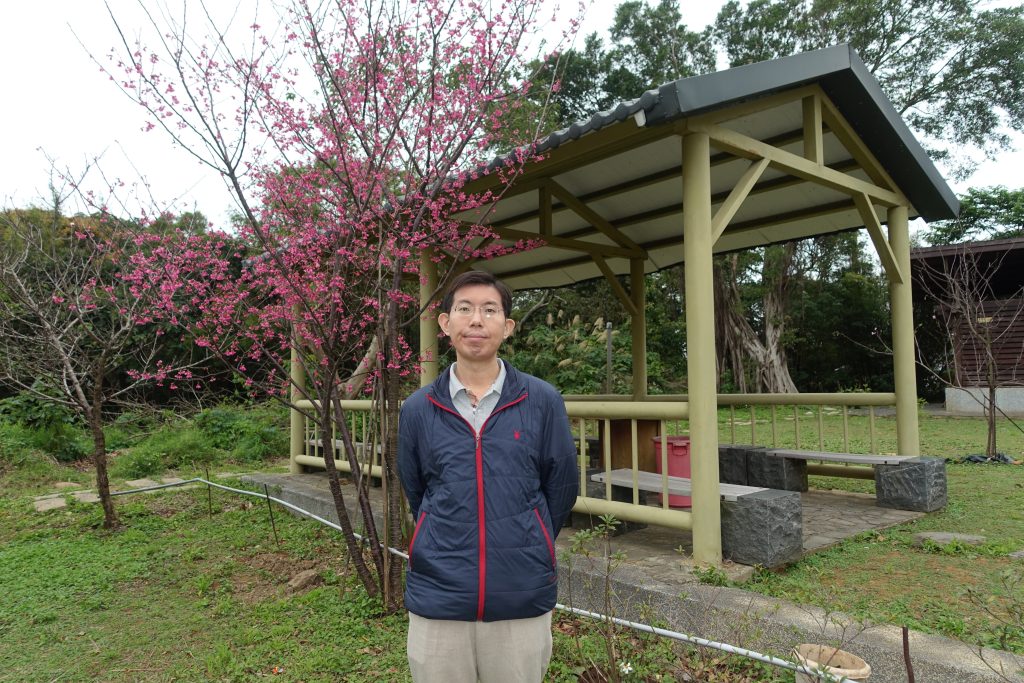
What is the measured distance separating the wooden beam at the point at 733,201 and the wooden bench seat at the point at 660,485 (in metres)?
1.48

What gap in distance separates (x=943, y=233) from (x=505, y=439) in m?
23.0

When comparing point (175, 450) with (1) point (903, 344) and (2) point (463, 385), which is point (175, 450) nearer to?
(2) point (463, 385)

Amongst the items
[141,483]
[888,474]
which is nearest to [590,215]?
[888,474]

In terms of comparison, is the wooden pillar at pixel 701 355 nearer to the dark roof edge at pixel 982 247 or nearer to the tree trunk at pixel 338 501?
the tree trunk at pixel 338 501

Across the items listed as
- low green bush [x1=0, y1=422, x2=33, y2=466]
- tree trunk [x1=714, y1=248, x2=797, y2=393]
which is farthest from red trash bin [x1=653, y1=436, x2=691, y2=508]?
tree trunk [x1=714, y1=248, x2=797, y2=393]

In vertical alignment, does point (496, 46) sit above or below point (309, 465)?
above

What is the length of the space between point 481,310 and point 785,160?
3.43 m

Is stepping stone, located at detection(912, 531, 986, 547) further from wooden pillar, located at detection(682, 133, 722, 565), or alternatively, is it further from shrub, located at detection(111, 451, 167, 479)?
shrub, located at detection(111, 451, 167, 479)

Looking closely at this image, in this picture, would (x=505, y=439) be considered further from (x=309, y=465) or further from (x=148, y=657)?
(x=309, y=465)

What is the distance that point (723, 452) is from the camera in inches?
249

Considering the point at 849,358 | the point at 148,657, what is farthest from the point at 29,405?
the point at 849,358

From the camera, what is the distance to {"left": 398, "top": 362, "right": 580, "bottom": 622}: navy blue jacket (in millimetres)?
1650

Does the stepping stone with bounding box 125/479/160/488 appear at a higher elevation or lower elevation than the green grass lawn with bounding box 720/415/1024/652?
lower

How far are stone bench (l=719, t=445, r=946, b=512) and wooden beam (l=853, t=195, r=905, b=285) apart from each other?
1603mm
